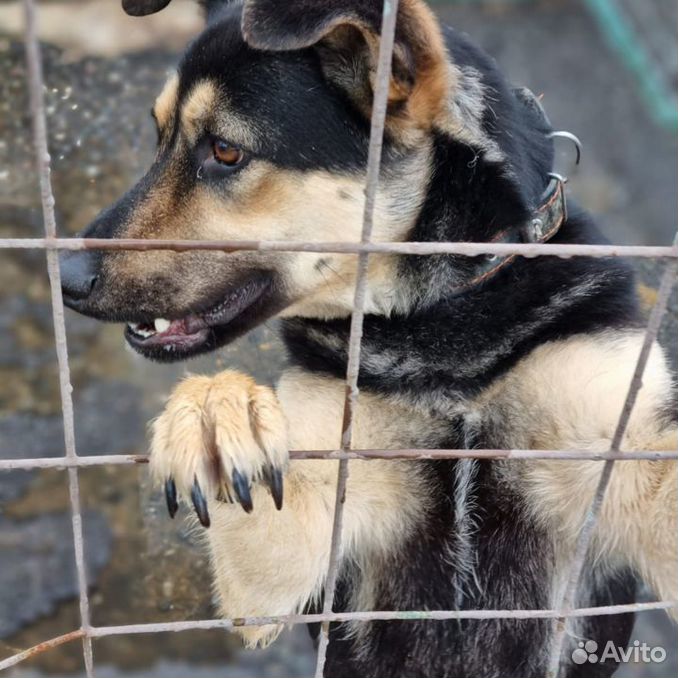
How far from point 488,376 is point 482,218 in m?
0.42

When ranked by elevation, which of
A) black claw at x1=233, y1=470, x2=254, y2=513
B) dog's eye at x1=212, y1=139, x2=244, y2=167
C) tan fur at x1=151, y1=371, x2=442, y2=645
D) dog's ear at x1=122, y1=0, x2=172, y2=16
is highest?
dog's ear at x1=122, y1=0, x2=172, y2=16

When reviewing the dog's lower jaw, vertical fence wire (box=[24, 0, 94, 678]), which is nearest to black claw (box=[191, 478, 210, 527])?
vertical fence wire (box=[24, 0, 94, 678])

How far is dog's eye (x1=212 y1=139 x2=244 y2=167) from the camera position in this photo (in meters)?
2.29

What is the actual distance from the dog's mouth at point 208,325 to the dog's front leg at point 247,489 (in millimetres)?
268

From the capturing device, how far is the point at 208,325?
2383 mm

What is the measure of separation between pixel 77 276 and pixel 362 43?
0.91 meters

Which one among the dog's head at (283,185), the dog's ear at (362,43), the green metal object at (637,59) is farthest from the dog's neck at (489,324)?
the green metal object at (637,59)

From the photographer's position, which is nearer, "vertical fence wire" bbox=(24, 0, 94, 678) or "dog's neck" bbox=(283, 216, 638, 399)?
"vertical fence wire" bbox=(24, 0, 94, 678)

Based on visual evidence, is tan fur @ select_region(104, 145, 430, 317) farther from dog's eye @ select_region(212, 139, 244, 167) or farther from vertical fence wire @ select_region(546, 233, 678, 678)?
vertical fence wire @ select_region(546, 233, 678, 678)

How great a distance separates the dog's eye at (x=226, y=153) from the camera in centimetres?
229

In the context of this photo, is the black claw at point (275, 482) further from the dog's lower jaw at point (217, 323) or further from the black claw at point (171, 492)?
the dog's lower jaw at point (217, 323)

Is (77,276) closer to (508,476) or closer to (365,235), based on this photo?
(365,235)

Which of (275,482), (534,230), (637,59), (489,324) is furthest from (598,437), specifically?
(637,59)

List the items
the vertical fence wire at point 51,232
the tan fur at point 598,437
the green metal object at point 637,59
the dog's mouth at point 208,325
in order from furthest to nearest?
the green metal object at point 637,59 → the dog's mouth at point 208,325 → the tan fur at point 598,437 → the vertical fence wire at point 51,232
